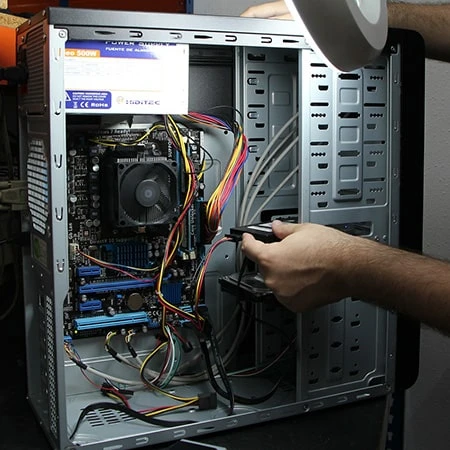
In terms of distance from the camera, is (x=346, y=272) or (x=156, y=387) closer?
(x=346, y=272)

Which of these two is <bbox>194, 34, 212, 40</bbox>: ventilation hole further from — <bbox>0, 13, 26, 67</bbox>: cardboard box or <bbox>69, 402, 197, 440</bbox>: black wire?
<bbox>69, 402, 197, 440</bbox>: black wire

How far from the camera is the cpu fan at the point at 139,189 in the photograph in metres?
1.06

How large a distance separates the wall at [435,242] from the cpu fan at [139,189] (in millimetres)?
574

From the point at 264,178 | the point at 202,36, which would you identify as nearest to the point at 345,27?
the point at 202,36

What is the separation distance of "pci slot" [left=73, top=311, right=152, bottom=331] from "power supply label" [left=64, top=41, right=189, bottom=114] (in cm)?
34

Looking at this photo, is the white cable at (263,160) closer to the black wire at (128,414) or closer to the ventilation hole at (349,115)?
the ventilation hole at (349,115)

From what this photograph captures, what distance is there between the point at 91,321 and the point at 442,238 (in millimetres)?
706

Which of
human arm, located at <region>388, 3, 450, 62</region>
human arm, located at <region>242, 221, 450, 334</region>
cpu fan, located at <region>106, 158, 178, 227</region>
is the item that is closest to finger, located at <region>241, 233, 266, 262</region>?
human arm, located at <region>242, 221, 450, 334</region>

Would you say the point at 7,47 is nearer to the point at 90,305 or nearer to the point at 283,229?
the point at 90,305

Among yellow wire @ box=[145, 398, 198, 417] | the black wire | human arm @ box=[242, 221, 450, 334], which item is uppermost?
human arm @ box=[242, 221, 450, 334]

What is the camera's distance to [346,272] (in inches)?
36.7

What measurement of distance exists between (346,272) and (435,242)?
0.54 metres

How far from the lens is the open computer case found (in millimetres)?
987

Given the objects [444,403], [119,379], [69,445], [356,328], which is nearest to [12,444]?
[69,445]
